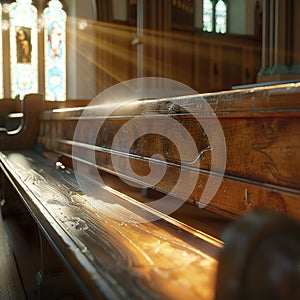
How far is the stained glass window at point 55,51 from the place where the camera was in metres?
9.53

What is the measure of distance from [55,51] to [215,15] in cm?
385

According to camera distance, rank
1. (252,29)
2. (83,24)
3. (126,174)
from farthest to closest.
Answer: (252,29) → (83,24) → (126,174)

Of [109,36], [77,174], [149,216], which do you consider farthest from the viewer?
[109,36]

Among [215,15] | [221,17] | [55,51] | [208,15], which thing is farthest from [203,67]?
[55,51]

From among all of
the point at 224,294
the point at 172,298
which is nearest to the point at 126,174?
the point at 172,298

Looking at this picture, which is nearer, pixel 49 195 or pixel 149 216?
pixel 149 216

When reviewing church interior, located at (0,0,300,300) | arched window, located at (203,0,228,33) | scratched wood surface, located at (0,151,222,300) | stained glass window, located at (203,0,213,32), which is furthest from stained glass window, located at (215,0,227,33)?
scratched wood surface, located at (0,151,222,300)

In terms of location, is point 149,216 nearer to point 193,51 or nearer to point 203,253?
point 203,253

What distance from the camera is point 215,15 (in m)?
10.2

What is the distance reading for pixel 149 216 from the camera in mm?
1128

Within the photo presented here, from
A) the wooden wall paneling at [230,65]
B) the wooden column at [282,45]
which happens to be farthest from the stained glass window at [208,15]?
the wooden column at [282,45]

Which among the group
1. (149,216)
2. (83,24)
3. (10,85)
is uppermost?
(83,24)

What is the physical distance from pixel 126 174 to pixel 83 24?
8357 millimetres

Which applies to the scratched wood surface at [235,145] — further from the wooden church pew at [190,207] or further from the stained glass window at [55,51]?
the stained glass window at [55,51]
